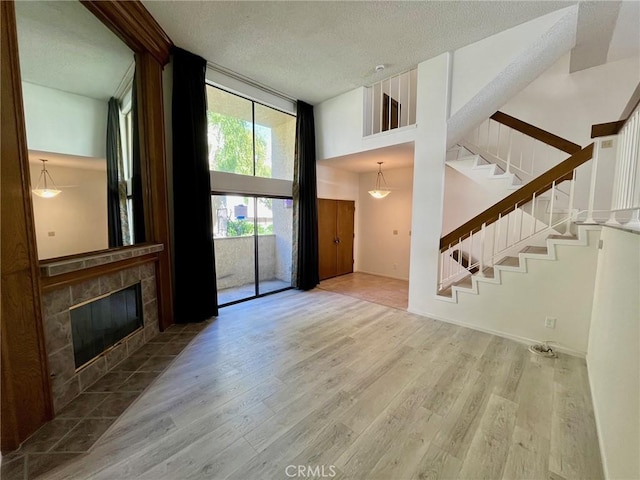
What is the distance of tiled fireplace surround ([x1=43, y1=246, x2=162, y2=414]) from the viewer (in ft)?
6.47

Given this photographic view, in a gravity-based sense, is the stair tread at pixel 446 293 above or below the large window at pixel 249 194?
below

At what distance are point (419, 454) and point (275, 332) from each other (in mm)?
2139

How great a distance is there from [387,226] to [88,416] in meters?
6.02

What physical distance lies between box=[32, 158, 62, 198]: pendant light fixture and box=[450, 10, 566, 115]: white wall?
446cm

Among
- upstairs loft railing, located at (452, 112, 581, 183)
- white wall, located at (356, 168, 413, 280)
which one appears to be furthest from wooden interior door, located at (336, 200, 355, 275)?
upstairs loft railing, located at (452, 112, 581, 183)

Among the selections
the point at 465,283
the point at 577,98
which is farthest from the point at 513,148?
the point at 465,283

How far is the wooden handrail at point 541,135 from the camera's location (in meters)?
3.55

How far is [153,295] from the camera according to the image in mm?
3232

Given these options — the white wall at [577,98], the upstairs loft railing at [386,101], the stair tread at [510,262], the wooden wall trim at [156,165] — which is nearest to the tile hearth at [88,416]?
the wooden wall trim at [156,165]

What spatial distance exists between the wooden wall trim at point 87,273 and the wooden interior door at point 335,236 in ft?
12.5

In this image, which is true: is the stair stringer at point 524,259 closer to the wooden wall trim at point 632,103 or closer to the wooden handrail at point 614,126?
the wooden handrail at point 614,126

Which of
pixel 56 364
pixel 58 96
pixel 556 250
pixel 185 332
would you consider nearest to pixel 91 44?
pixel 58 96

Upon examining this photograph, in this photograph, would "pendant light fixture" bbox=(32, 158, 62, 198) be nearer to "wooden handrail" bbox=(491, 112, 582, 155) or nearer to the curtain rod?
the curtain rod

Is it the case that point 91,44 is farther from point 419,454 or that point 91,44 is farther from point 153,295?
point 419,454
